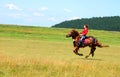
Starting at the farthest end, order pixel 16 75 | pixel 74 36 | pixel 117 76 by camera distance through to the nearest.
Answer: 1. pixel 74 36
2. pixel 117 76
3. pixel 16 75

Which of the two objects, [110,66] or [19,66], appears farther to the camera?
[110,66]

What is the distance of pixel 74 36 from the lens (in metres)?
27.6

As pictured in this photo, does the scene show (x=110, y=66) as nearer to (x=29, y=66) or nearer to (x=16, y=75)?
(x=29, y=66)

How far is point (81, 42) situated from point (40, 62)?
26.0 ft

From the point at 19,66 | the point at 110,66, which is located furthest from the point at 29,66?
the point at 110,66

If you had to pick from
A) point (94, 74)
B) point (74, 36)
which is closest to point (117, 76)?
point (94, 74)

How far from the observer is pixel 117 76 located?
17219 mm

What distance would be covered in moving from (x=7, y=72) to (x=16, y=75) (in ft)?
3.58

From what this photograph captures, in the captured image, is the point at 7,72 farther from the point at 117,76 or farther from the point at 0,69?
the point at 117,76

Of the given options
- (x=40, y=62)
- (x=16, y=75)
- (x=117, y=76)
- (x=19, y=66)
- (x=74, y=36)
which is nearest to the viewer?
(x=16, y=75)

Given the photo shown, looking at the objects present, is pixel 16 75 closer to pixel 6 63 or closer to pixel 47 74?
pixel 47 74

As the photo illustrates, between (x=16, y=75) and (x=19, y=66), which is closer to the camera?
(x=16, y=75)

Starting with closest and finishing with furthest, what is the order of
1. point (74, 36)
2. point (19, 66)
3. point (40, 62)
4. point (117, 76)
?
point (117, 76), point (19, 66), point (40, 62), point (74, 36)

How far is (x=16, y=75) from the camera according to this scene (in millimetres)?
15859
